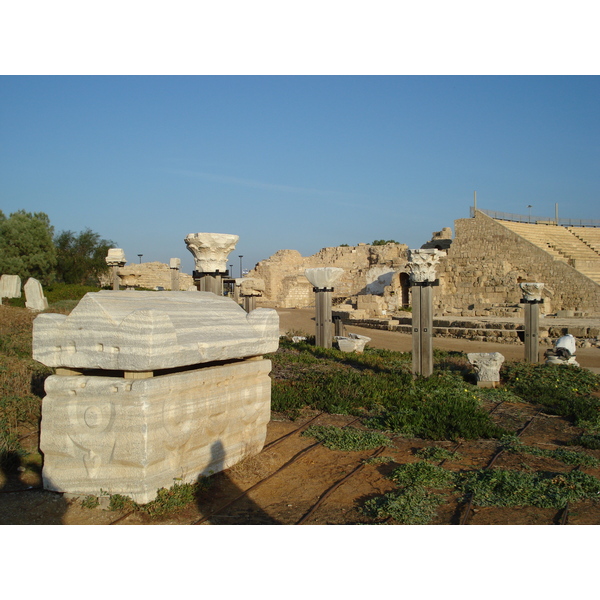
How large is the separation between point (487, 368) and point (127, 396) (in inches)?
242

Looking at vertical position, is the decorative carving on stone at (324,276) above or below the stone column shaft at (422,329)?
above

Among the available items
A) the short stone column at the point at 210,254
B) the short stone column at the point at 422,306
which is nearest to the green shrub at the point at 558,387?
the short stone column at the point at 422,306

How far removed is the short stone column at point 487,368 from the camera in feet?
26.2

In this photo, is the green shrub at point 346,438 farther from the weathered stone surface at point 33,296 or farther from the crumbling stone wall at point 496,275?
the crumbling stone wall at point 496,275

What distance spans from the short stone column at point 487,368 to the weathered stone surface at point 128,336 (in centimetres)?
516

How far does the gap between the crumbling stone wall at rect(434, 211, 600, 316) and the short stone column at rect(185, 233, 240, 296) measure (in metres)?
15.3

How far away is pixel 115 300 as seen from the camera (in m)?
3.59

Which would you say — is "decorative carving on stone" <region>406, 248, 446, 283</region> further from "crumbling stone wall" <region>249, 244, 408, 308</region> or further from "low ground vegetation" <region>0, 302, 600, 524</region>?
"crumbling stone wall" <region>249, 244, 408, 308</region>

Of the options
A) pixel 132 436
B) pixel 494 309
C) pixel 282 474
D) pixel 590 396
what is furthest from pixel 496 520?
pixel 494 309

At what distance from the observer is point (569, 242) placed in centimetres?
3023

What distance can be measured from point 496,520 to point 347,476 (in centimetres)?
116

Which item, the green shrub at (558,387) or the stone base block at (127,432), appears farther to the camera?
the green shrub at (558,387)

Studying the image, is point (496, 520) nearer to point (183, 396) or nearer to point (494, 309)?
point (183, 396)

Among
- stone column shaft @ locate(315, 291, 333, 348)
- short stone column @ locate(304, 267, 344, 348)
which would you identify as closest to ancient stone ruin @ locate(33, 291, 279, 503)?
short stone column @ locate(304, 267, 344, 348)
